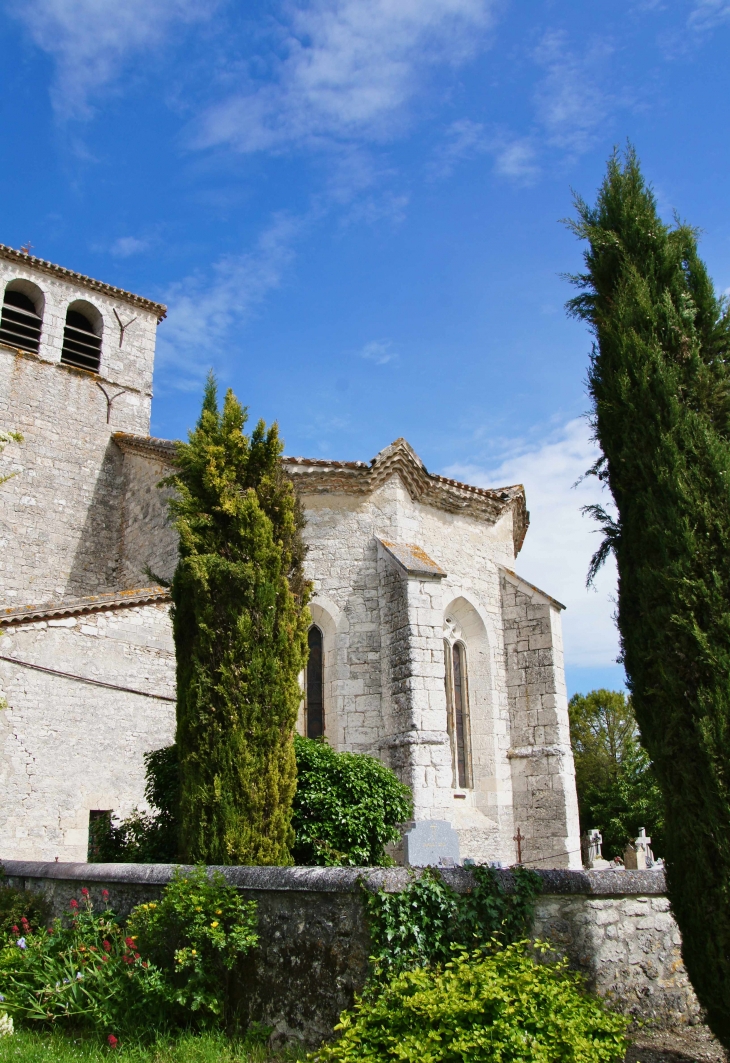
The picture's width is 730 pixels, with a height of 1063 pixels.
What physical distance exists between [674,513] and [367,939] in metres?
3.21

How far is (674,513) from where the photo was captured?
5289mm

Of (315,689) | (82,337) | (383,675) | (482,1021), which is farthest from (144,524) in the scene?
(482,1021)

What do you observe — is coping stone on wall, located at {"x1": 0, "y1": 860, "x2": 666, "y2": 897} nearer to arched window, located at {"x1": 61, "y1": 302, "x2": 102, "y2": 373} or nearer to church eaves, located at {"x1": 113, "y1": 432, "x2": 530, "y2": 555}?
church eaves, located at {"x1": 113, "y1": 432, "x2": 530, "y2": 555}

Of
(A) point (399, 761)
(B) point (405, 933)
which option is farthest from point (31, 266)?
(B) point (405, 933)

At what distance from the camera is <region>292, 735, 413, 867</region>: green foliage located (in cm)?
812

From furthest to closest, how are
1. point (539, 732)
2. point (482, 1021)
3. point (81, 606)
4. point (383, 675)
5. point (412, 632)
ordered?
1. point (539, 732)
2. point (81, 606)
3. point (383, 675)
4. point (412, 632)
5. point (482, 1021)

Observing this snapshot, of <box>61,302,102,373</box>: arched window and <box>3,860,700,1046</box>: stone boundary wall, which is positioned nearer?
<box>3,860,700,1046</box>: stone boundary wall

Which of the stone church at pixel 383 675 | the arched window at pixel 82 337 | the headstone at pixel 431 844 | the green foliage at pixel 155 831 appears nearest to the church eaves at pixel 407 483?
the stone church at pixel 383 675

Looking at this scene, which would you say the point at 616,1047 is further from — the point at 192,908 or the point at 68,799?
the point at 68,799

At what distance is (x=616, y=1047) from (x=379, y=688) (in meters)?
7.34

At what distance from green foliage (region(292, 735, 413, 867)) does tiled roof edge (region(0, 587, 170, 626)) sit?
13.7 feet

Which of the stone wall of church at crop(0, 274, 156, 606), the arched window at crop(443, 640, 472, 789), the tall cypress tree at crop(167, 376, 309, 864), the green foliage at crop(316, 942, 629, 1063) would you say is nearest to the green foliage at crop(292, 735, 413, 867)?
the tall cypress tree at crop(167, 376, 309, 864)

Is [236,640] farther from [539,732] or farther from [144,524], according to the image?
[144,524]

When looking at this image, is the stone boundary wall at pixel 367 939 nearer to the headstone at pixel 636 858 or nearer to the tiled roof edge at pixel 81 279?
the headstone at pixel 636 858
